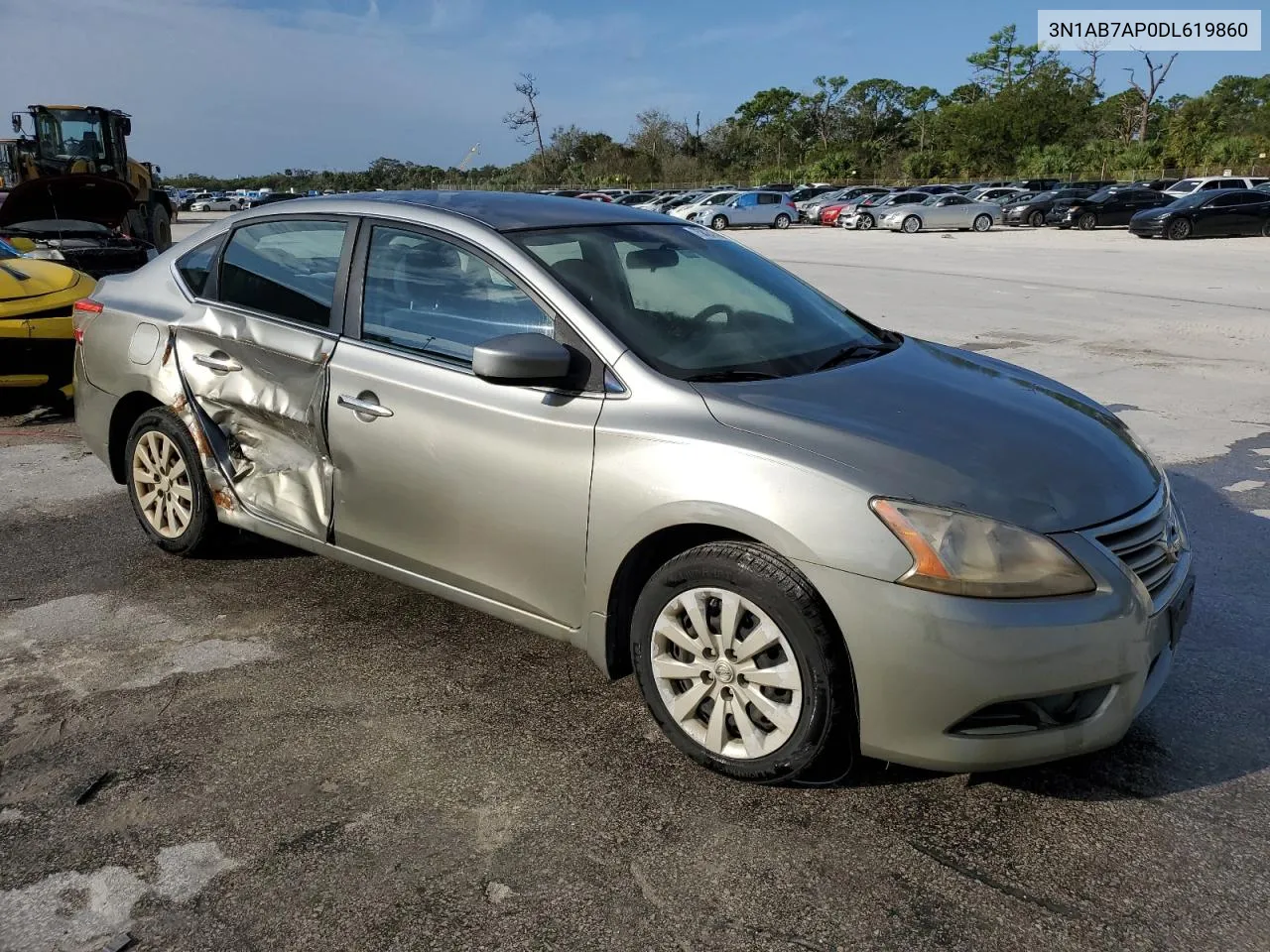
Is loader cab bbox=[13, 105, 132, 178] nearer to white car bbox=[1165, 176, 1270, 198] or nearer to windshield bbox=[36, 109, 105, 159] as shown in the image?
windshield bbox=[36, 109, 105, 159]

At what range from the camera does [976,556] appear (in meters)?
2.58

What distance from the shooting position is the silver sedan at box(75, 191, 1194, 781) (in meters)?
2.62

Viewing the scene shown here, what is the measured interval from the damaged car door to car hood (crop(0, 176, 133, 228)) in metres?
12.5

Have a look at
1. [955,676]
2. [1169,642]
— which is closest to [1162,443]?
[1169,642]

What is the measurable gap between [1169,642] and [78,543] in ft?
15.3

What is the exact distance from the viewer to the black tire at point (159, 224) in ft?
68.8

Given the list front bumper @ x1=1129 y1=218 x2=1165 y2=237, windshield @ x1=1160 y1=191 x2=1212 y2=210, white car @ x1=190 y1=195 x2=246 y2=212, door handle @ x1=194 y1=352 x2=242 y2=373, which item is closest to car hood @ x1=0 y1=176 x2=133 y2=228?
door handle @ x1=194 y1=352 x2=242 y2=373

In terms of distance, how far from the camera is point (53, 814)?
2.83m

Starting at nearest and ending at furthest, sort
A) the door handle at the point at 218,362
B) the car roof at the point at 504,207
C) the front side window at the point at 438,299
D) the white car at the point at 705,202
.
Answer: the front side window at the point at 438,299, the car roof at the point at 504,207, the door handle at the point at 218,362, the white car at the point at 705,202

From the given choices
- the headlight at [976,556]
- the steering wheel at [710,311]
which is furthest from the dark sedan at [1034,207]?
the headlight at [976,556]

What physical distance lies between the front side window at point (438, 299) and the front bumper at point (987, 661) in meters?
1.37

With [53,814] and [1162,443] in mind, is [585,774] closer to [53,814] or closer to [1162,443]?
[53,814]

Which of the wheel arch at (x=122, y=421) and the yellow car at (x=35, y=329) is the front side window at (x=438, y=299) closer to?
the wheel arch at (x=122, y=421)

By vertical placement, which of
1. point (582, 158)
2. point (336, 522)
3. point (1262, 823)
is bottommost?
point (1262, 823)
